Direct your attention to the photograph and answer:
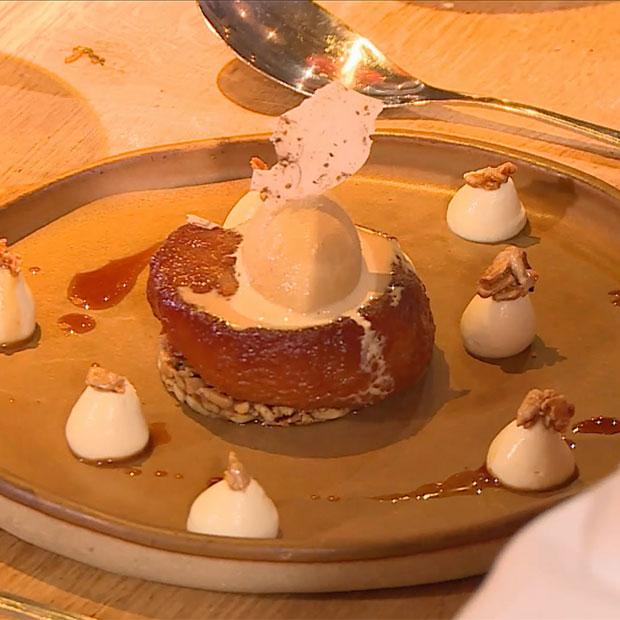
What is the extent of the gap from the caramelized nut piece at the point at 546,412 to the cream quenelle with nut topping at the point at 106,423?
16.4 inches

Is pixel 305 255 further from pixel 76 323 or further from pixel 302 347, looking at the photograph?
pixel 76 323

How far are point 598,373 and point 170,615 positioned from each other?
60 cm

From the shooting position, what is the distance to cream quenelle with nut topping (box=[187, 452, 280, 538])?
3.92 feet

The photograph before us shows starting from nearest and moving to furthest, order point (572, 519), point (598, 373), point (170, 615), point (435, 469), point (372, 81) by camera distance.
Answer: point (572, 519)
point (170, 615)
point (435, 469)
point (598, 373)
point (372, 81)

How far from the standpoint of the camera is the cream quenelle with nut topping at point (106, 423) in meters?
1.34

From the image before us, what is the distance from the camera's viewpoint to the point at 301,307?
142 cm

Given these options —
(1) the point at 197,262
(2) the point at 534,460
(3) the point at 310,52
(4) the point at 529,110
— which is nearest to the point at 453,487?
(2) the point at 534,460

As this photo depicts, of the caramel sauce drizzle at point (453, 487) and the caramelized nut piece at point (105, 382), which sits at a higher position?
the caramelized nut piece at point (105, 382)

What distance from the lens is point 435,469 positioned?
4.38 ft

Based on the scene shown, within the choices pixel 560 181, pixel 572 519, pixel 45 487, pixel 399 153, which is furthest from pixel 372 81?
pixel 572 519

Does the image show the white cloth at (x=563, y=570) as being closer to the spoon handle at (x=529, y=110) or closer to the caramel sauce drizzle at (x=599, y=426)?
the caramel sauce drizzle at (x=599, y=426)

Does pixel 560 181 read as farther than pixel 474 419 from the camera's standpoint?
Yes

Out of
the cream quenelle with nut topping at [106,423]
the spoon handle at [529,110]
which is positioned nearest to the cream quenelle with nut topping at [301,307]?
the cream quenelle with nut topping at [106,423]

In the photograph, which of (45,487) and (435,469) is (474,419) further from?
(45,487)
